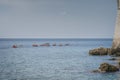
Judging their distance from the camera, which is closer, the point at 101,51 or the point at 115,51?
the point at 115,51

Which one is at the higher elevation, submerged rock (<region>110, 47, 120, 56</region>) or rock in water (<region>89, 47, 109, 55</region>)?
submerged rock (<region>110, 47, 120, 56</region>)

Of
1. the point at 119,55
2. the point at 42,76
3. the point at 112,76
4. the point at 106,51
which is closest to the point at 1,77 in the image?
the point at 42,76

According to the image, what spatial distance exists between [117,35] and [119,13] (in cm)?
289

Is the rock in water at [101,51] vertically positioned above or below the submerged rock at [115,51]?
below

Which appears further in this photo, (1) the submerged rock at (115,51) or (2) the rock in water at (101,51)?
(2) the rock in water at (101,51)

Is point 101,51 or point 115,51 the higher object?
point 115,51

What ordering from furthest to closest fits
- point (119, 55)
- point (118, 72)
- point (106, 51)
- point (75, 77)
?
point (106, 51) → point (119, 55) → point (118, 72) → point (75, 77)

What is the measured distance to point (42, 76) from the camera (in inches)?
1260

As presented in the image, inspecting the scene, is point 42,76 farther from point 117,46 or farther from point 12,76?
point 117,46

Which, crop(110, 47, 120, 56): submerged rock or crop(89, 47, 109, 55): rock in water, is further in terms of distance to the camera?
crop(89, 47, 109, 55): rock in water

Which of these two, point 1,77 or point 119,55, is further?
point 119,55

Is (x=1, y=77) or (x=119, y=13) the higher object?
(x=119, y=13)

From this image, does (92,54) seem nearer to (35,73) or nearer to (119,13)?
(119,13)

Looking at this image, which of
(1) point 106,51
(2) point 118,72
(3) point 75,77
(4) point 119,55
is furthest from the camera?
(1) point 106,51
